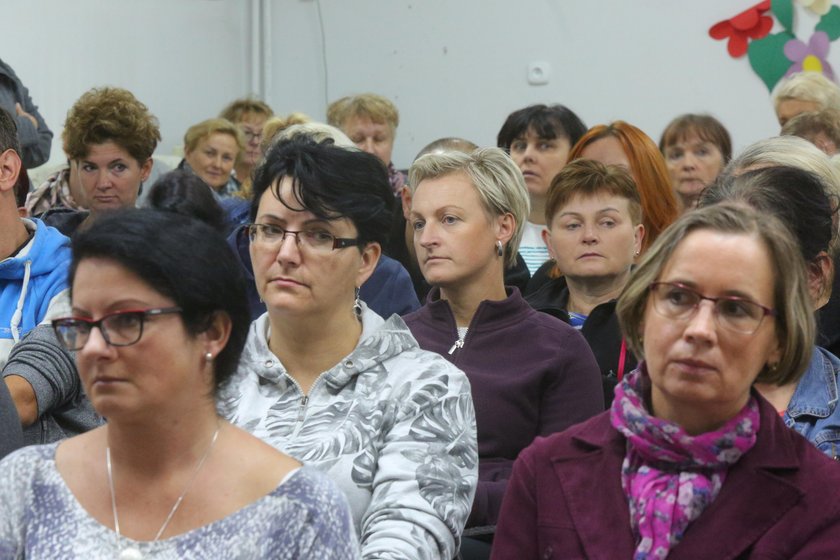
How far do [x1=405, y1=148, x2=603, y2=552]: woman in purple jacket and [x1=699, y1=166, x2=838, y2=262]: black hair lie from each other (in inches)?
18.8

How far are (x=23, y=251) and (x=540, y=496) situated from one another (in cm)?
144

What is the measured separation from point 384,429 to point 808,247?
0.84 metres

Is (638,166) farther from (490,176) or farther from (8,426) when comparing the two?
(8,426)

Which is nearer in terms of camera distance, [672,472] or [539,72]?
[672,472]

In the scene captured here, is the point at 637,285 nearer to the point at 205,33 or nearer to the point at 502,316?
the point at 502,316

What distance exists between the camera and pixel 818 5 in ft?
16.6

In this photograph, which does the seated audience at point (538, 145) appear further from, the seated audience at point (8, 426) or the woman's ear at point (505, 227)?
the seated audience at point (8, 426)

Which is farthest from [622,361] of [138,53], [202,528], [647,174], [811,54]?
[138,53]

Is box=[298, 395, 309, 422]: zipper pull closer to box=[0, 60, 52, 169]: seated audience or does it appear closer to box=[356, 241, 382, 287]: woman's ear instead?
box=[356, 241, 382, 287]: woman's ear

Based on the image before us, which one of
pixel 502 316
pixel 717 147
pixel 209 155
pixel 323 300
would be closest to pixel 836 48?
pixel 717 147

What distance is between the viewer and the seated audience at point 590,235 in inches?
118

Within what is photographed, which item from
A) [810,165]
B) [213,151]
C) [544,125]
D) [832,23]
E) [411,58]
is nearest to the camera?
[810,165]

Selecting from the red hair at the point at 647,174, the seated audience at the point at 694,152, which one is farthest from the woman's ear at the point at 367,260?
the seated audience at the point at 694,152

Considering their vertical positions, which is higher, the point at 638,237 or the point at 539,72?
the point at 539,72
